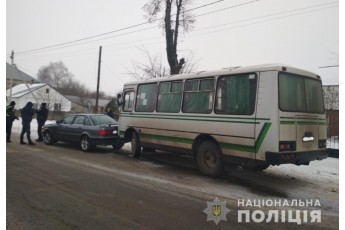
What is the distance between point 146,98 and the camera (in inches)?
453

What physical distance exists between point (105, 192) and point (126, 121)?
5681 mm

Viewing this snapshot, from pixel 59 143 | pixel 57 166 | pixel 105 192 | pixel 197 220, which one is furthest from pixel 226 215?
pixel 59 143

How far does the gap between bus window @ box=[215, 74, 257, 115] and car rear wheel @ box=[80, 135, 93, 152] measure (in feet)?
20.5

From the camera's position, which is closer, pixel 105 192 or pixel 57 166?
pixel 105 192

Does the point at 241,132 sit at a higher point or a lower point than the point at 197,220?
higher

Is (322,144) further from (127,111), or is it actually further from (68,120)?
(68,120)

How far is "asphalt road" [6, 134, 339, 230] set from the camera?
5.15m

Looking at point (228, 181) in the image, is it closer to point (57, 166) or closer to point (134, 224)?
point (134, 224)

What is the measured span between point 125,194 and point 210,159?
2968 mm

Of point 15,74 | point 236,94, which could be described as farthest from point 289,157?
point 15,74

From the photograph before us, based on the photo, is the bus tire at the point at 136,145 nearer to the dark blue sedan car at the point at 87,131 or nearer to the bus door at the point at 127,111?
the bus door at the point at 127,111

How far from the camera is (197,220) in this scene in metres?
5.30

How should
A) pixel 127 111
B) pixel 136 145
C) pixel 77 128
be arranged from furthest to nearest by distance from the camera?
pixel 77 128, pixel 127 111, pixel 136 145

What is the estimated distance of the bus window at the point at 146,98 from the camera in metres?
11.1
